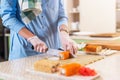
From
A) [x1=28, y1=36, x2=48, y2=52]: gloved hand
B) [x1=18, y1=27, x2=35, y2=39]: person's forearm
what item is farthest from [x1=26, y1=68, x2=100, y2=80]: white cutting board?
[x1=18, y1=27, x2=35, y2=39]: person's forearm

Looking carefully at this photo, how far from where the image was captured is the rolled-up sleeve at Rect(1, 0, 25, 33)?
1.37m

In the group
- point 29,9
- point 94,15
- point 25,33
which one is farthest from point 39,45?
point 94,15

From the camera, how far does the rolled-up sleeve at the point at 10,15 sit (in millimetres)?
1368

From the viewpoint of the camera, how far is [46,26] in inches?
58.4

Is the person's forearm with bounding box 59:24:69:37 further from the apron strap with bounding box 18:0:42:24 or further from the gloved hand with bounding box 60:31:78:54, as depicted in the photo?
the apron strap with bounding box 18:0:42:24

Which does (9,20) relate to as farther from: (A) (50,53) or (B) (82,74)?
(B) (82,74)

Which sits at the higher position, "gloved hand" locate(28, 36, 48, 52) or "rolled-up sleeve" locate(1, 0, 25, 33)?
"rolled-up sleeve" locate(1, 0, 25, 33)

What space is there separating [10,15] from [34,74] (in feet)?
1.76

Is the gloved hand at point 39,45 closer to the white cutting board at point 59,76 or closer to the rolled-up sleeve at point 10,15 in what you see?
the rolled-up sleeve at point 10,15

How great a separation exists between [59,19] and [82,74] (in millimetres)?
715

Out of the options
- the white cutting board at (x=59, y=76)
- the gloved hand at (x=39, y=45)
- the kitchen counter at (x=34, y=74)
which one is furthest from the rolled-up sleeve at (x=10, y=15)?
the white cutting board at (x=59, y=76)

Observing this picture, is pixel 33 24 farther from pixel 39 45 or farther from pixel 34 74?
pixel 34 74

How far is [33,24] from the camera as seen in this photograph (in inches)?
57.2

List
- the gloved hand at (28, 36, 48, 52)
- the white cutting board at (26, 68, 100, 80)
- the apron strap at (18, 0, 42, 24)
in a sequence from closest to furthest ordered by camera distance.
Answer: the white cutting board at (26, 68, 100, 80) < the gloved hand at (28, 36, 48, 52) < the apron strap at (18, 0, 42, 24)
